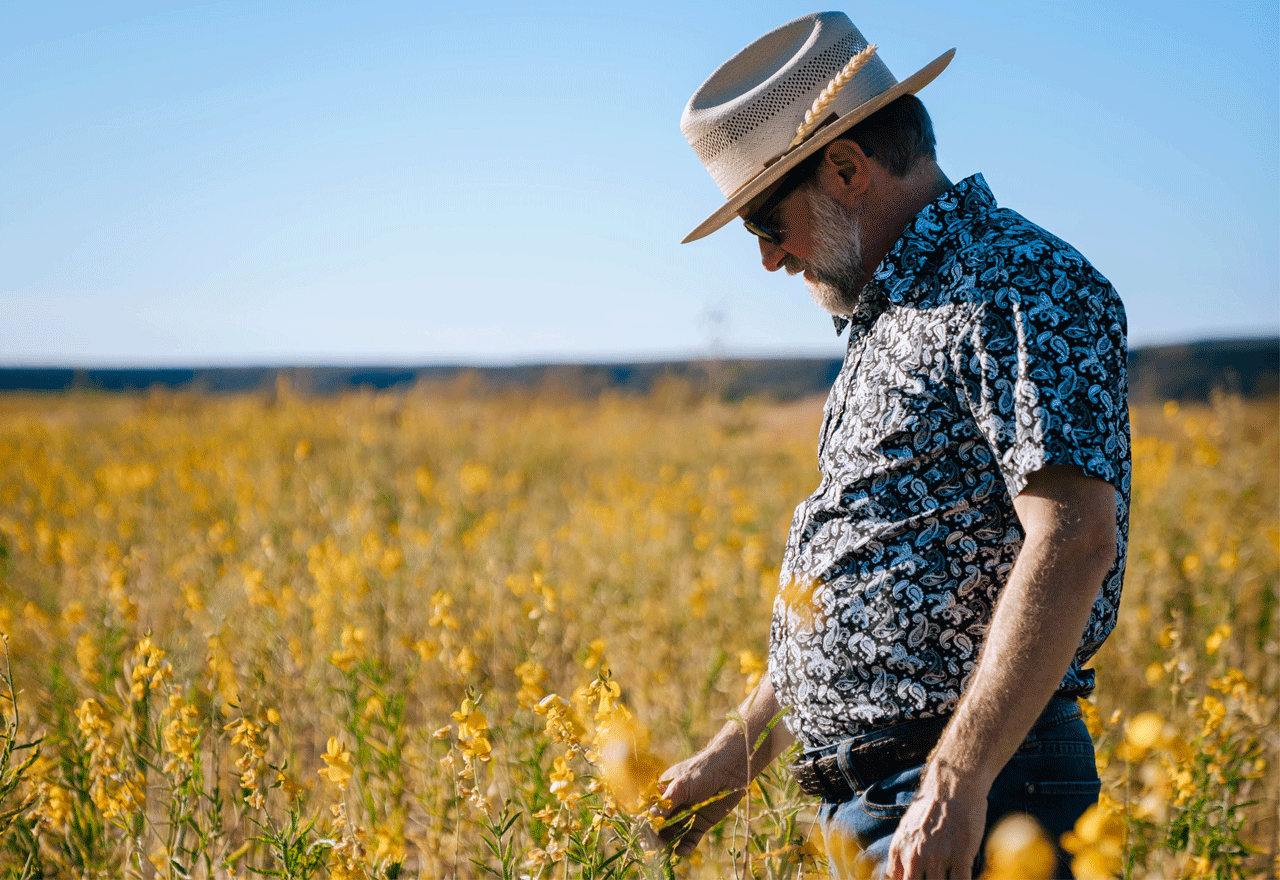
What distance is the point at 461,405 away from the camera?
13430 millimetres

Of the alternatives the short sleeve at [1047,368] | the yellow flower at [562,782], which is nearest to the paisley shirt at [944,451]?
the short sleeve at [1047,368]

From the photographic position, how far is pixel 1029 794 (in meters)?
1.09

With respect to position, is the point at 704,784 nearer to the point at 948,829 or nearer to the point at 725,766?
the point at 725,766

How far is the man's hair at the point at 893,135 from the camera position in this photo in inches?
49.5

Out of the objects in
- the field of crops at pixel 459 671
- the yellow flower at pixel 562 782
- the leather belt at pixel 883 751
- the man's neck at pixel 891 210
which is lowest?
the field of crops at pixel 459 671

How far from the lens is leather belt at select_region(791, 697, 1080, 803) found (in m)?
1.12

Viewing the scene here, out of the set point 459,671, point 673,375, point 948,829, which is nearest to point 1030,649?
point 948,829

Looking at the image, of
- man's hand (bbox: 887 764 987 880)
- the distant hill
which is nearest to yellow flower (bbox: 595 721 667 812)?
man's hand (bbox: 887 764 987 880)

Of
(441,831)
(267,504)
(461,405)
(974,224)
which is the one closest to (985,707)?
(974,224)

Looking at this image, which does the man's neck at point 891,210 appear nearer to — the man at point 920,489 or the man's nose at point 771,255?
the man at point 920,489

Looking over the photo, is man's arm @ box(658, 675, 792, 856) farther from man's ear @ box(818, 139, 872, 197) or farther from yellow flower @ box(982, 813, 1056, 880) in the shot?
man's ear @ box(818, 139, 872, 197)

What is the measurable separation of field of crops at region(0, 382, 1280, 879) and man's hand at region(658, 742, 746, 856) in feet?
0.27

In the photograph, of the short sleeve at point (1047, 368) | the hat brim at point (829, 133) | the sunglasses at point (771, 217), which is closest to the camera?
the short sleeve at point (1047, 368)

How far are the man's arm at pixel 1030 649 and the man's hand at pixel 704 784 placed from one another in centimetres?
49
